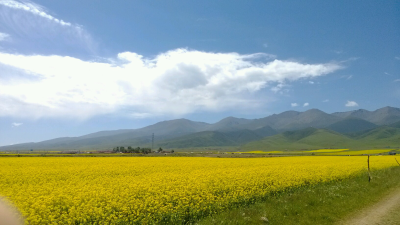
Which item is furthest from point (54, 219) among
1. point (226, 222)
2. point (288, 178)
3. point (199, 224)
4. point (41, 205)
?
point (288, 178)

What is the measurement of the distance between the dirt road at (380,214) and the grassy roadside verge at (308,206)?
1.42 ft

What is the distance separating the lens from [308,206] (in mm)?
13500

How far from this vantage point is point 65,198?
1135cm

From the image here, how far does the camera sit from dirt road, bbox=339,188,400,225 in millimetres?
11250

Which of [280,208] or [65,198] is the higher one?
[65,198]

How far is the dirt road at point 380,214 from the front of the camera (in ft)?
36.9

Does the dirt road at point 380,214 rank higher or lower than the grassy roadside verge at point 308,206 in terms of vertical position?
lower

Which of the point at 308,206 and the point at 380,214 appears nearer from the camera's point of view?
the point at 380,214

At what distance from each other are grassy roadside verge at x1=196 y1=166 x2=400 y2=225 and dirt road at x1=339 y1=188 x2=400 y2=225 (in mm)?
433

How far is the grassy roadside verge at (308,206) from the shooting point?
11.2 metres

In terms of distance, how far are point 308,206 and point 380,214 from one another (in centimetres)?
327

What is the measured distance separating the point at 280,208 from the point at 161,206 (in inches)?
241

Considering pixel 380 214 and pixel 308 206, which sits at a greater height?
pixel 308 206

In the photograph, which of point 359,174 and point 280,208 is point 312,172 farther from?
point 280,208
